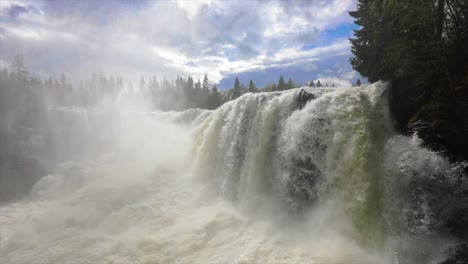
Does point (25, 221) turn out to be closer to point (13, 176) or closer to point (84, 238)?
point (84, 238)

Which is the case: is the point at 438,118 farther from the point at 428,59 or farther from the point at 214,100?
the point at 214,100

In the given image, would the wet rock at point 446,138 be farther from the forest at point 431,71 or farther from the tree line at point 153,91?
the tree line at point 153,91

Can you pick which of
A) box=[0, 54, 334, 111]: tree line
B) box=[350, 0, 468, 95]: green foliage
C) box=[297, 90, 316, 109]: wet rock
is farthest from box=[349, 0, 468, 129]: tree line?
box=[0, 54, 334, 111]: tree line

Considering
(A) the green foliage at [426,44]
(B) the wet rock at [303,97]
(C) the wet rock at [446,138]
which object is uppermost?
Result: (A) the green foliage at [426,44]

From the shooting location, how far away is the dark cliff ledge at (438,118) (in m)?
7.56

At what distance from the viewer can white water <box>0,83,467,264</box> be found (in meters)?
8.10

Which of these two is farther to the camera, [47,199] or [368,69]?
[47,199]

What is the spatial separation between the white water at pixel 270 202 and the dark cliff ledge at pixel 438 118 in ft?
1.01

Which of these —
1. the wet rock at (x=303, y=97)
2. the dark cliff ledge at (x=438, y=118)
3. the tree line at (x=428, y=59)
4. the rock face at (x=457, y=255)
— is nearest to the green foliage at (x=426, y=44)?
the tree line at (x=428, y=59)

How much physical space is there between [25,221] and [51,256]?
5188 millimetres

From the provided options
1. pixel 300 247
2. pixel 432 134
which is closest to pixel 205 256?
pixel 300 247

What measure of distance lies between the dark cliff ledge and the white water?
0.31m

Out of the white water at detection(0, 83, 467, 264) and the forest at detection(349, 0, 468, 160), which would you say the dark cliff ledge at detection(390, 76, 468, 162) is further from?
the white water at detection(0, 83, 467, 264)

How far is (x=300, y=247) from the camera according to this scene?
9.45 m
